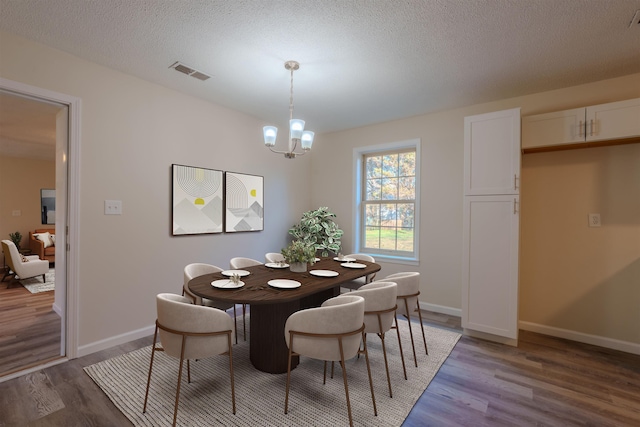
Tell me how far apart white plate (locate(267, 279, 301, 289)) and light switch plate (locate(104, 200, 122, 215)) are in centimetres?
176

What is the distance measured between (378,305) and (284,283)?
2.34 ft

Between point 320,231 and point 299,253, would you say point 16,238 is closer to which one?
point 320,231

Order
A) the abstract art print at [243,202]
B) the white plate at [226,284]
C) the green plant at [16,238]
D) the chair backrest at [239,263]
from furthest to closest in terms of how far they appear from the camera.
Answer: the green plant at [16,238] → the abstract art print at [243,202] → the chair backrest at [239,263] → the white plate at [226,284]

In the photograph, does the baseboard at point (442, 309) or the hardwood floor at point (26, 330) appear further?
the baseboard at point (442, 309)

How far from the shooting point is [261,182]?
14.0 ft

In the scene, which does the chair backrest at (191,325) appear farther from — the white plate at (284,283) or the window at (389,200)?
the window at (389,200)

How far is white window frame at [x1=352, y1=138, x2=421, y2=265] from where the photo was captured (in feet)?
13.3

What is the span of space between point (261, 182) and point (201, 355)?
9.22 ft

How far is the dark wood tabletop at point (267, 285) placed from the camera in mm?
1880

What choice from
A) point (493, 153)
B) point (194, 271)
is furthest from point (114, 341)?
point (493, 153)

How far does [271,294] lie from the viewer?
1.96m

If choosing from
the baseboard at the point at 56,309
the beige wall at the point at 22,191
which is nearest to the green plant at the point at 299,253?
the baseboard at the point at 56,309

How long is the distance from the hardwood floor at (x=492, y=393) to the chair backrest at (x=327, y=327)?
45cm

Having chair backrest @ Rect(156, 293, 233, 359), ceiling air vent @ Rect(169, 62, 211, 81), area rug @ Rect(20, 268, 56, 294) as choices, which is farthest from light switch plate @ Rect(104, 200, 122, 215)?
area rug @ Rect(20, 268, 56, 294)
